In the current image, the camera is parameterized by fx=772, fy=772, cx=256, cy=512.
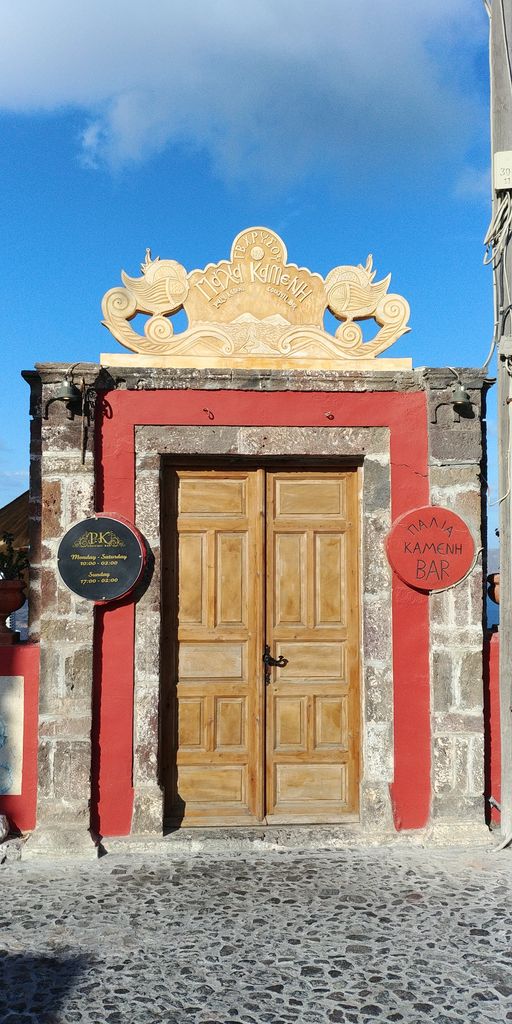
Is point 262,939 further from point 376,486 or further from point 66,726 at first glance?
point 376,486

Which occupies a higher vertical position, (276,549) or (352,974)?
(276,549)

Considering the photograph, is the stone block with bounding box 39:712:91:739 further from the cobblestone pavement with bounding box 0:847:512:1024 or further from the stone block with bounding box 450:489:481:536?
the stone block with bounding box 450:489:481:536

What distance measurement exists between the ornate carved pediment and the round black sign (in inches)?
43.5

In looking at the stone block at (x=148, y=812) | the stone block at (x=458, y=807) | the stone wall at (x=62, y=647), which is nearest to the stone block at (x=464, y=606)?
the stone block at (x=458, y=807)

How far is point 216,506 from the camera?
500 centimetres

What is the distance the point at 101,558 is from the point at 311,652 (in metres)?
1.47

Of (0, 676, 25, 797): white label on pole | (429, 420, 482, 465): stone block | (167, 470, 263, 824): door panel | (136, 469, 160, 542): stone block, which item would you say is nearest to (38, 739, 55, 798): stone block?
(0, 676, 25, 797): white label on pole

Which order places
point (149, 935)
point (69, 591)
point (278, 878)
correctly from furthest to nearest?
point (69, 591) → point (278, 878) → point (149, 935)

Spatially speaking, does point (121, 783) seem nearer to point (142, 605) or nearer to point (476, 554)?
point (142, 605)

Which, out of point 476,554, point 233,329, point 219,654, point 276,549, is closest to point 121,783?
point 219,654

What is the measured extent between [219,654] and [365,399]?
1.88 m

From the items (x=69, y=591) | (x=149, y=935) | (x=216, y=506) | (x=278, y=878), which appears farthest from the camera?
(x=216, y=506)

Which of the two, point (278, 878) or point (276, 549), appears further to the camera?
point (276, 549)

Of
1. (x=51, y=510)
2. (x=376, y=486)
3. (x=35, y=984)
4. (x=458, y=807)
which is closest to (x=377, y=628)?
(x=376, y=486)
